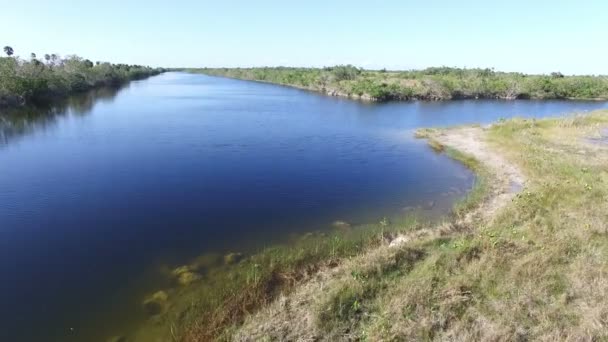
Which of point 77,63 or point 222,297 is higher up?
point 77,63

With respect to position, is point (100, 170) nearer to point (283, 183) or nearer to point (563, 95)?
point (283, 183)

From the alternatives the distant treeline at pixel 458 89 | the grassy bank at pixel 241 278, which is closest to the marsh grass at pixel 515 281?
the grassy bank at pixel 241 278

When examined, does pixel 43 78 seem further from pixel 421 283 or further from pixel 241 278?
pixel 421 283

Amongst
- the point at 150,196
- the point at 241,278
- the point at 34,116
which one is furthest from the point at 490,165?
the point at 34,116

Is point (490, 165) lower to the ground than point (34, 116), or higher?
lower

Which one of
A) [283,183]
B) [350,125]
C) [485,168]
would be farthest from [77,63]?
[485,168]

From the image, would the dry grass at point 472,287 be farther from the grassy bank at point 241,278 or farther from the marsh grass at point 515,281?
the grassy bank at point 241,278
